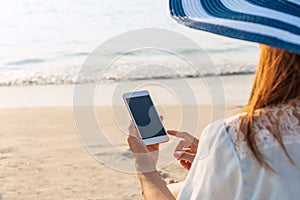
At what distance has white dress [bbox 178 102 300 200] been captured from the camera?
1.68m

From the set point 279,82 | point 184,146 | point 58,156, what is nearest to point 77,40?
point 58,156

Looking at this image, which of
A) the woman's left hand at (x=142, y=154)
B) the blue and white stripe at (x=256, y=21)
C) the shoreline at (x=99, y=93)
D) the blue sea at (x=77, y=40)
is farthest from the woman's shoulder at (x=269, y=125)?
the blue sea at (x=77, y=40)

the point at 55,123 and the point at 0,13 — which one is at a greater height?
the point at 55,123

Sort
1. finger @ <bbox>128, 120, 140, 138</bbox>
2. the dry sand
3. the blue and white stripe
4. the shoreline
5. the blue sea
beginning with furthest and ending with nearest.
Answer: the blue sea
the shoreline
the dry sand
finger @ <bbox>128, 120, 140, 138</bbox>
the blue and white stripe

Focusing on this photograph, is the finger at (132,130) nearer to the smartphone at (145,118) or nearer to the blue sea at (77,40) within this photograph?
the smartphone at (145,118)

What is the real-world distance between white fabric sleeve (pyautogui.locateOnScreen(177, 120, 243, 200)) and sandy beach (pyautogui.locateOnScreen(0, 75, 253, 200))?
46.4 inches

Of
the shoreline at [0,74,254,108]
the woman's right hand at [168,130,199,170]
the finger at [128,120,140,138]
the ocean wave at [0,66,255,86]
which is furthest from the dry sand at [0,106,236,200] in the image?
the ocean wave at [0,66,255,86]

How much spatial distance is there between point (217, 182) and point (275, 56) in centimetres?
33

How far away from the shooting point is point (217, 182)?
1.71m

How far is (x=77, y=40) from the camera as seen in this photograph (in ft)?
50.2

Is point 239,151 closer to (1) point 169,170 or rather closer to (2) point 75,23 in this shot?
(1) point 169,170

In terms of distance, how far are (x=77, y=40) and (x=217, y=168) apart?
543 inches

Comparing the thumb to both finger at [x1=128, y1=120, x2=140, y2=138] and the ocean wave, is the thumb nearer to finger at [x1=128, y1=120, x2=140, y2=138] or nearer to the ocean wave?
finger at [x1=128, y1=120, x2=140, y2=138]

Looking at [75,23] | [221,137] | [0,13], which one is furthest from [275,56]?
[0,13]
